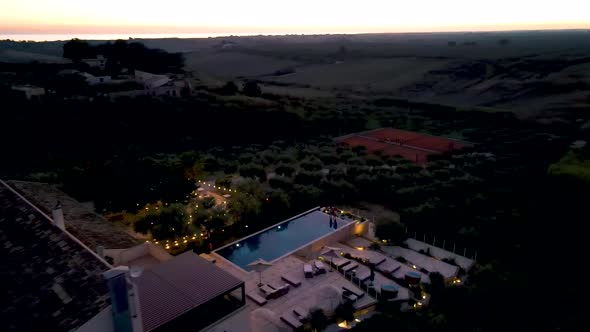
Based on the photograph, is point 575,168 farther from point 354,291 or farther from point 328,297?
point 328,297

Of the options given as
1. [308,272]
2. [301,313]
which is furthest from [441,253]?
[301,313]

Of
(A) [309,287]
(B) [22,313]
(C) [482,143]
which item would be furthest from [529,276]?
(C) [482,143]

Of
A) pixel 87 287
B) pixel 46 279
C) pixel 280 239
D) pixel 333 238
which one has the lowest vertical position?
pixel 280 239

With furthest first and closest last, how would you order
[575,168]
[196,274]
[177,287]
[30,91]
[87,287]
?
[30,91] < [575,168] < [196,274] < [177,287] < [87,287]

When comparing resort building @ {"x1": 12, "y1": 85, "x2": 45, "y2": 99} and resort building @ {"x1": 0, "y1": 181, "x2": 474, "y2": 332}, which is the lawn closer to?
resort building @ {"x1": 0, "y1": 181, "x2": 474, "y2": 332}

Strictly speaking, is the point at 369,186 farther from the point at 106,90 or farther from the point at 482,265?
the point at 106,90

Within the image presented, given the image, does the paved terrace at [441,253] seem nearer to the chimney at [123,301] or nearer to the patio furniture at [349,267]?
the patio furniture at [349,267]

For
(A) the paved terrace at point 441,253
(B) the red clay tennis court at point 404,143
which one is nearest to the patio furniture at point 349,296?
(A) the paved terrace at point 441,253

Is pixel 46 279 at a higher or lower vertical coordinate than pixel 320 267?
higher
